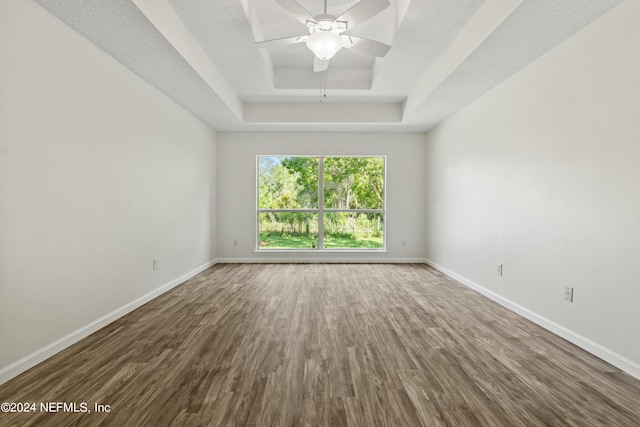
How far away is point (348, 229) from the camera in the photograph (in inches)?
247

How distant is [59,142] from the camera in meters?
2.36

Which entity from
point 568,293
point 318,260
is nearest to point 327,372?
point 568,293

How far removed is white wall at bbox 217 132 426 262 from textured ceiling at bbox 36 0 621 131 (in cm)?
64

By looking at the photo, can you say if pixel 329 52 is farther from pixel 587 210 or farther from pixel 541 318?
pixel 541 318

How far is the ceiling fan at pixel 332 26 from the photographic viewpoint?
2.37 meters

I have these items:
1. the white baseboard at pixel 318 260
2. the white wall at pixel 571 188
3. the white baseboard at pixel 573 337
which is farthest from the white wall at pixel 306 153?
the white baseboard at pixel 573 337

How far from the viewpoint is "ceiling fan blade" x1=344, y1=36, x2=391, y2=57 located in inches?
109

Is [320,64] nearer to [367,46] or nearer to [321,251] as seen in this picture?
[367,46]

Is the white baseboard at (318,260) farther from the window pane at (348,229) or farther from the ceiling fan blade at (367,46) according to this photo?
the ceiling fan blade at (367,46)

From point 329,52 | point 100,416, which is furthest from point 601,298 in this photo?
point 100,416

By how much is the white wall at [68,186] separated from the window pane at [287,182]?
2405 millimetres

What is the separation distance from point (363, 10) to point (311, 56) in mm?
2052

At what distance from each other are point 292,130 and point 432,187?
2764mm

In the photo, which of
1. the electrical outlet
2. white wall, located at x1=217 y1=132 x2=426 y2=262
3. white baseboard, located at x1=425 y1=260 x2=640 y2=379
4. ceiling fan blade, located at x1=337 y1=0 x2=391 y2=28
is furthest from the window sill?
ceiling fan blade, located at x1=337 y1=0 x2=391 y2=28
